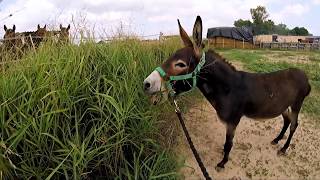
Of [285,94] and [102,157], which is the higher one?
[285,94]

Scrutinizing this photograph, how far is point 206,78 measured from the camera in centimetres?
470

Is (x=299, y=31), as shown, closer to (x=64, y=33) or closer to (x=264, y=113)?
(x=264, y=113)

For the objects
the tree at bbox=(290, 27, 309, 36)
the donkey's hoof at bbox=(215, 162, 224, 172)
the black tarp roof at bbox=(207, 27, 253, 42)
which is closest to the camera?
the donkey's hoof at bbox=(215, 162, 224, 172)

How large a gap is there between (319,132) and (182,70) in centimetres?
358

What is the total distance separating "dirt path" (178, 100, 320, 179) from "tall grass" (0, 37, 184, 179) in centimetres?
86

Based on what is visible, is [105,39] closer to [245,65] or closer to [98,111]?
[98,111]

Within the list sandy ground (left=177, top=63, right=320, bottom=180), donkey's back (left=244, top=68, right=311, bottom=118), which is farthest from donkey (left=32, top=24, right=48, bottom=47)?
donkey's back (left=244, top=68, right=311, bottom=118)

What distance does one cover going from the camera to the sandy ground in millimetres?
5172

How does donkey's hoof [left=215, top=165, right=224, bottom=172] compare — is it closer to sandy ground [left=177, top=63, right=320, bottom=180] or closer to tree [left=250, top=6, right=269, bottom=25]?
sandy ground [left=177, top=63, right=320, bottom=180]

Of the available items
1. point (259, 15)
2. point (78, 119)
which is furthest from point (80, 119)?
point (259, 15)

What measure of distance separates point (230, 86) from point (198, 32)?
1.03m

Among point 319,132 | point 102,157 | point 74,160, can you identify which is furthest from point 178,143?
point 319,132

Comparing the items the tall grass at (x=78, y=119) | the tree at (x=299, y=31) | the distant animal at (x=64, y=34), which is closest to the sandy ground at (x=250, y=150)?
the tall grass at (x=78, y=119)

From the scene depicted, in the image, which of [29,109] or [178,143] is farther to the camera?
[178,143]
